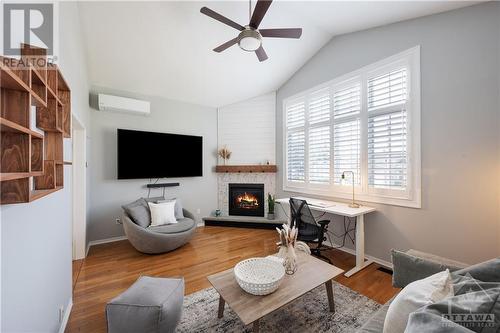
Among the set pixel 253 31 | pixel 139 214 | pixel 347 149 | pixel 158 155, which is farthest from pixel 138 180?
pixel 347 149

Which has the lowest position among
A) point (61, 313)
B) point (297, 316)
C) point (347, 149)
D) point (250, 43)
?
point (297, 316)

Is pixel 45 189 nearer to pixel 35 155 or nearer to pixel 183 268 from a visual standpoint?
pixel 35 155

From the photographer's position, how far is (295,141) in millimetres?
4254

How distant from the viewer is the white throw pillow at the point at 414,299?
3.08 feet

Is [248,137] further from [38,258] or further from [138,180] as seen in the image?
[38,258]

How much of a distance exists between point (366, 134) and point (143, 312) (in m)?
3.28

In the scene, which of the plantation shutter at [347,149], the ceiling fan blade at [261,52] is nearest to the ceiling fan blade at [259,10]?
the ceiling fan blade at [261,52]

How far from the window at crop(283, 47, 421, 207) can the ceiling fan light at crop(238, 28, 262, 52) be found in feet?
5.78

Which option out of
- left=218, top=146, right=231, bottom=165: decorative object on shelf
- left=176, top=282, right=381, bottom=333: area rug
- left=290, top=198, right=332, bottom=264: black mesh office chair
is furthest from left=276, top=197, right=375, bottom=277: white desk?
left=218, top=146, right=231, bottom=165: decorative object on shelf

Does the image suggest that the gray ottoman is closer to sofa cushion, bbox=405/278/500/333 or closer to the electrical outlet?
the electrical outlet

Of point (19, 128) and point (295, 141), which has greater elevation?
point (295, 141)

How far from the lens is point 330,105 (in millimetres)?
3545

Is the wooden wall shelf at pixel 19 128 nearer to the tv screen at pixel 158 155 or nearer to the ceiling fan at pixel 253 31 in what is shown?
the ceiling fan at pixel 253 31

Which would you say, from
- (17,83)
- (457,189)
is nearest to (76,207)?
(17,83)
